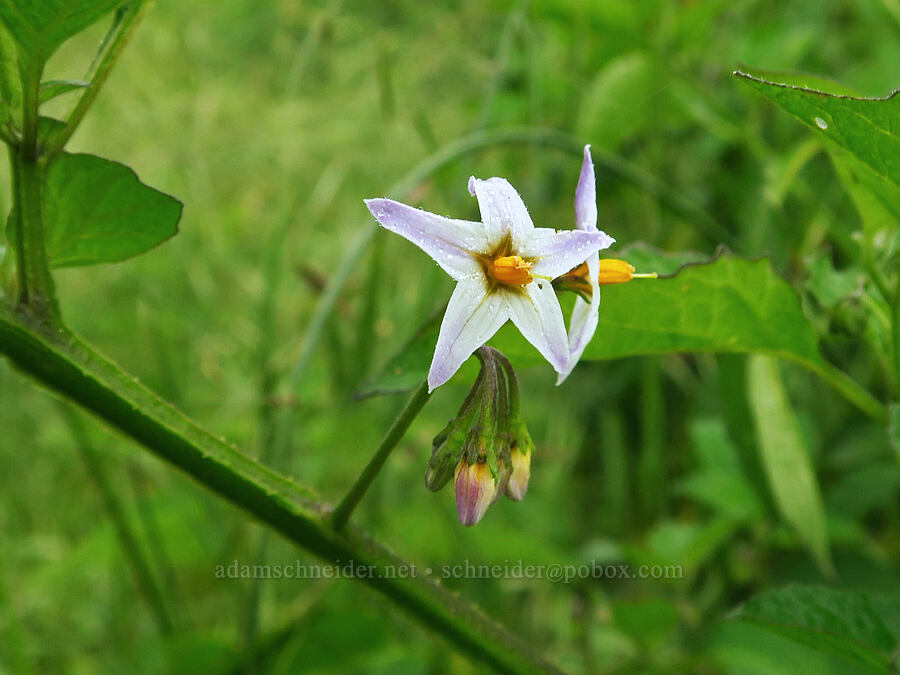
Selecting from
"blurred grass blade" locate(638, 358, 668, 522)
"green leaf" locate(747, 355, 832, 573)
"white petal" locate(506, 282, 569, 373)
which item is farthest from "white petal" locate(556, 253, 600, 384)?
"blurred grass blade" locate(638, 358, 668, 522)

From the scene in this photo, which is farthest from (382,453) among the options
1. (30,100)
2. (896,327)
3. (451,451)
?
(896,327)

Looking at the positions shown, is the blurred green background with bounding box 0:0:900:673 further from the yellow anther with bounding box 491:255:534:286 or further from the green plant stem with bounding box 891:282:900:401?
the yellow anther with bounding box 491:255:534:286

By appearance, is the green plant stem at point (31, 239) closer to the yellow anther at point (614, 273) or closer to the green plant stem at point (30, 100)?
the green plant stem at point (30, 100)

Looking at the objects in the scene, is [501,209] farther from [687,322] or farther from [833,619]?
[833,619]

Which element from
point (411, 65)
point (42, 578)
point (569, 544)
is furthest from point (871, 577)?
point (411, 65)

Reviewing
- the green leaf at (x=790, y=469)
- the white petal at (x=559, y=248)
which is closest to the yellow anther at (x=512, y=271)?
the white petal at (x=559, y=248)

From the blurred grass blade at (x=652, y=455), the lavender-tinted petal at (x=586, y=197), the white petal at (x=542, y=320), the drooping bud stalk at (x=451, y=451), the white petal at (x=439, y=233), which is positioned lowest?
A: the drooping bud stalk at (x=451, y=451)

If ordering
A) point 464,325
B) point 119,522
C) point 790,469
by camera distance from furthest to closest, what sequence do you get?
point 119,522
point 790,469
point 464,325
